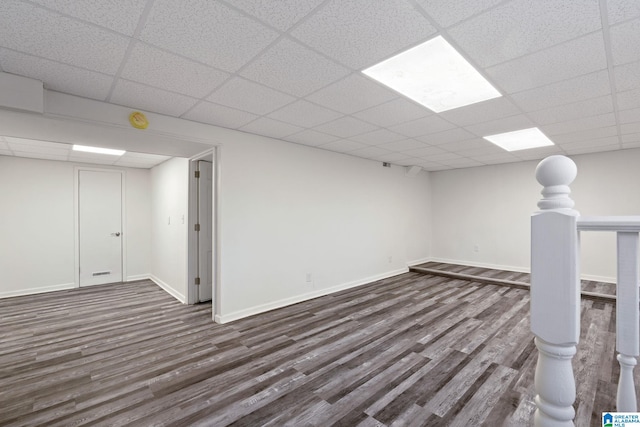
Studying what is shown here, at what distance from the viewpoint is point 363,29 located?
1.72 metres

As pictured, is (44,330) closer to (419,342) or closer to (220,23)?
(220,23)

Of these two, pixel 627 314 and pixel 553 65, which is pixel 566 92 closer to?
pixel 553 65

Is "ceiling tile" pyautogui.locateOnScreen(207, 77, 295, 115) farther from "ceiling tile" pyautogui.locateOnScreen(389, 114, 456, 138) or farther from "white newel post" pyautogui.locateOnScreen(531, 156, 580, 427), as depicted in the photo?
"white newel post" pyautogui.locateOnScreen(531, 156, 580, 427)

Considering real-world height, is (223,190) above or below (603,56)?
below

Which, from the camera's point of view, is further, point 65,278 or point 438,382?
point 65,278

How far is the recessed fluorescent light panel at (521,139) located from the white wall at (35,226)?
23.9 feet

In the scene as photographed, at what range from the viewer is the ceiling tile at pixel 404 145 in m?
4.32

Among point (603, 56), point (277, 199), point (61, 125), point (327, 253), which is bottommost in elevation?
point (327, 253)

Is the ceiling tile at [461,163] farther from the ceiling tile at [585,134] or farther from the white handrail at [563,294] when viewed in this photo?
the white handrail at [563,294]

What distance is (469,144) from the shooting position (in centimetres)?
446

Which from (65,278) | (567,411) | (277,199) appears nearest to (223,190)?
(277,199)

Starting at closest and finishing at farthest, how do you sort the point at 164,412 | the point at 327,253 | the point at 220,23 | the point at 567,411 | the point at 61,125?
the point at 567,411, the point at 220,23, the point at 164,412, the point at 61,125, the point at 327,253

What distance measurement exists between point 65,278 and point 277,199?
4.51m

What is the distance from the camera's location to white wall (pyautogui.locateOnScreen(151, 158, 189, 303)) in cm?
455
